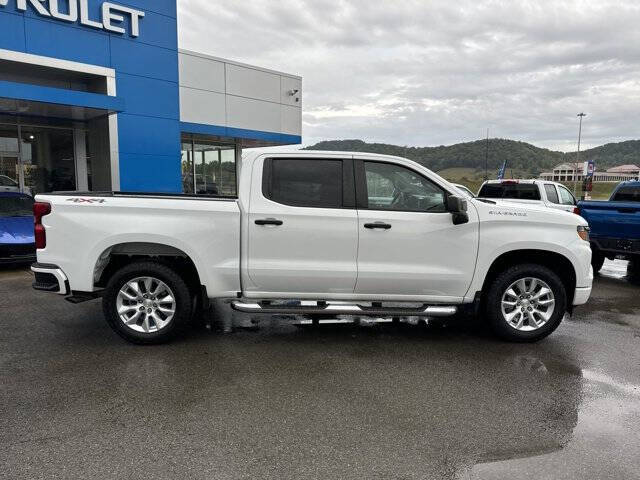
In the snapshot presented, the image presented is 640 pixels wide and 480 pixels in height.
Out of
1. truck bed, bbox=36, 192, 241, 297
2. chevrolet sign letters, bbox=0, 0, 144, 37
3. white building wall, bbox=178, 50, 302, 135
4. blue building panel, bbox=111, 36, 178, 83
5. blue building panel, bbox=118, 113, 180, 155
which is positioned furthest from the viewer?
white building wall, bbox=178, 50, 302, 135

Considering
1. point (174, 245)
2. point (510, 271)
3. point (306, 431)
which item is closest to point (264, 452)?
point (306, 431)

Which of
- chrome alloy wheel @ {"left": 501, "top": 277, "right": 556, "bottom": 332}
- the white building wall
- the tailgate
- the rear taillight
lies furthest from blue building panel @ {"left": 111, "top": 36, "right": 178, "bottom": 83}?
chrome alloy wheel @ {"left": 501, "top": 277, "right": 556, "bottom": 332}

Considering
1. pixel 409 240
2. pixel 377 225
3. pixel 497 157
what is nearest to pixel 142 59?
pixel 377 225

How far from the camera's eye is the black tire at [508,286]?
526 centimetres

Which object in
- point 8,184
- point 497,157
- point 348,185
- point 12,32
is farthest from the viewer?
point 497,157

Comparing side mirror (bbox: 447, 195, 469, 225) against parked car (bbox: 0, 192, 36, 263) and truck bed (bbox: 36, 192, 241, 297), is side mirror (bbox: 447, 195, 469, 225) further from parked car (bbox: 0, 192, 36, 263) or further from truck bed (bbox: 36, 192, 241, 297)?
parked car (bbox: 0, 192, 36, 263)

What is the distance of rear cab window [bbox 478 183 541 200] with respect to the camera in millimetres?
11664

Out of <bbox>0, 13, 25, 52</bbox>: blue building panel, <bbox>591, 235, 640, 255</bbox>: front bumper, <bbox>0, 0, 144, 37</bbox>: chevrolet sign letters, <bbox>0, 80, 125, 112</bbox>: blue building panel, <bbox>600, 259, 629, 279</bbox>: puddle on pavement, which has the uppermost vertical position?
<bbox>0, 0, 144, 37</bbox>: chevrolet sign letters

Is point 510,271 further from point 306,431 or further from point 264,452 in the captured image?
point 264,452

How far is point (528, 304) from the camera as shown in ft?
17.5

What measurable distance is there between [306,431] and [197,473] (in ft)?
2.68

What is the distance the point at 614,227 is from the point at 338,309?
638cm

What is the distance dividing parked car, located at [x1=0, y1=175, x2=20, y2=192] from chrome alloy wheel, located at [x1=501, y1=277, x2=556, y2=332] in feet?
49.9

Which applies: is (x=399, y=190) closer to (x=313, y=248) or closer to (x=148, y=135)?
(x=313, y=248)
